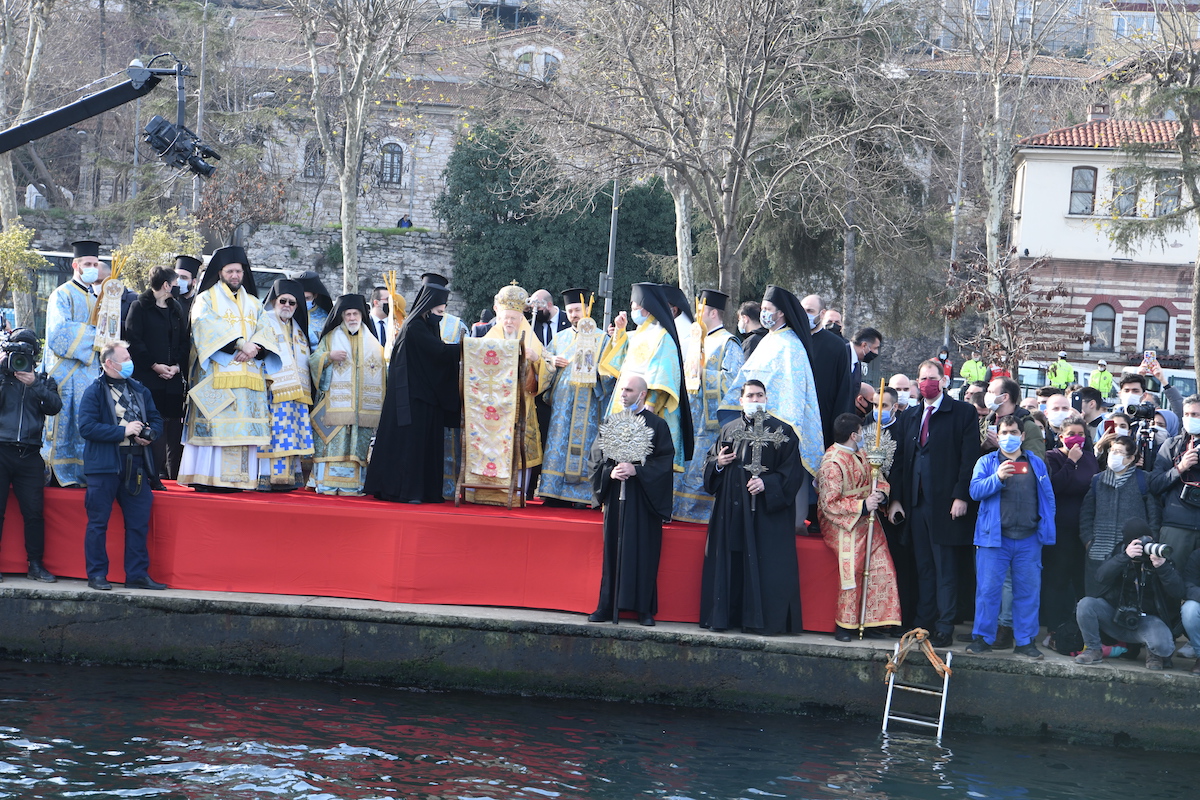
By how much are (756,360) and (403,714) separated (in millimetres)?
3381

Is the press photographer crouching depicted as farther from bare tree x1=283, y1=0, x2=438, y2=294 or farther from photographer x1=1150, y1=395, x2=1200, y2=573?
bare tree x1=283, y1=0, x2=438, y2=294

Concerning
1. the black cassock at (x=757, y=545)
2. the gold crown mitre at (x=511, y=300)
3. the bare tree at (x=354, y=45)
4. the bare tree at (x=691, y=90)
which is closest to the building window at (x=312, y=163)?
the bare tree at (x=354, y=45)

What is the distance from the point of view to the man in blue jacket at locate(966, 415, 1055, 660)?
7789 mm

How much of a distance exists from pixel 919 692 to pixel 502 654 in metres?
2.74

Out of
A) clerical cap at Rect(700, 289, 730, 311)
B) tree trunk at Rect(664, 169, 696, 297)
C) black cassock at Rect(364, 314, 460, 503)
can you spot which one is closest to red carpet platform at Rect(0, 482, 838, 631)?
black cassock at Rect(364, 314, 460, 503)

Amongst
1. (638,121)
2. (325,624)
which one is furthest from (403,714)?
(638,121)

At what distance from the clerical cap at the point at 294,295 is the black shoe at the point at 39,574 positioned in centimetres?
250

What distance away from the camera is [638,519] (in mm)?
8008

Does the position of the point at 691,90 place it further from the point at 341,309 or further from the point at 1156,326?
the point at 1156,326

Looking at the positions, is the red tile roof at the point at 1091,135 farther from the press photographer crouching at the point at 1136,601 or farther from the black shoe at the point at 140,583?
the black shoe at the point at 140,583

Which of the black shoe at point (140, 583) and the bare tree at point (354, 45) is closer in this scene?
the black shoe at point (140, 583)

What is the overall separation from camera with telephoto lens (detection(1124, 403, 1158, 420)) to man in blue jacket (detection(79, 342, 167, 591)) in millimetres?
7549

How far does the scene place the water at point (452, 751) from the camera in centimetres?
624

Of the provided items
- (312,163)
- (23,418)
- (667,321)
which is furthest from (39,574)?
(312,163)
